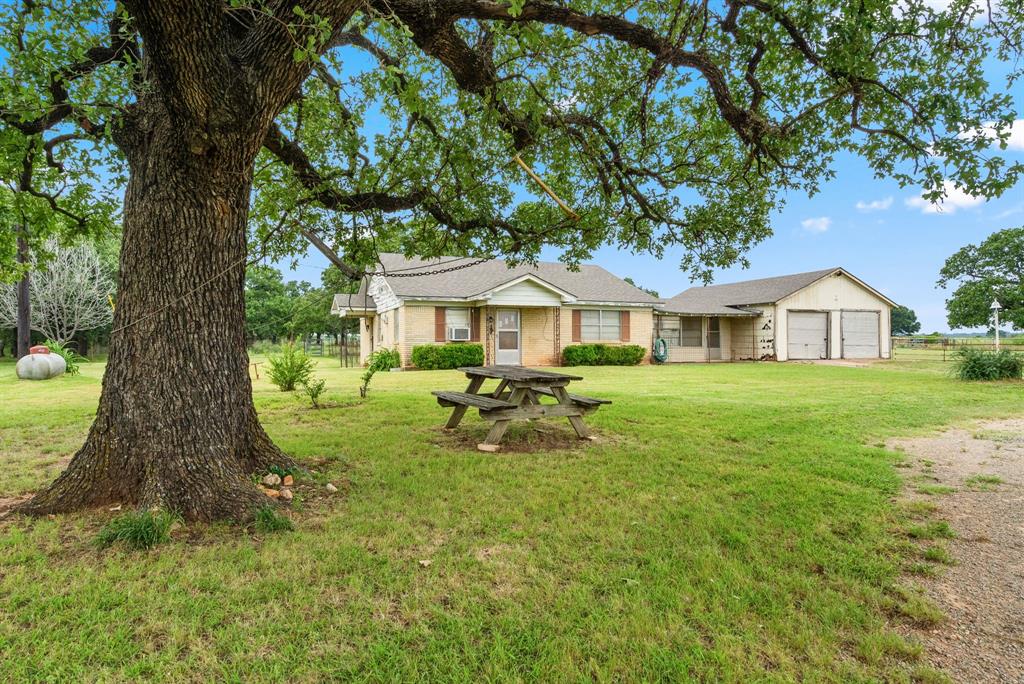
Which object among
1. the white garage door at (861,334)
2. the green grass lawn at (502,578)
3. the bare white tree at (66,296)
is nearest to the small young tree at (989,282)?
the white garage door at (861,334)

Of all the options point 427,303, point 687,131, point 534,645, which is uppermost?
point 687,131

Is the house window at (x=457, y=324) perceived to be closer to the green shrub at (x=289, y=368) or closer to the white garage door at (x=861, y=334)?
the green shrub at (x=289, y=368)

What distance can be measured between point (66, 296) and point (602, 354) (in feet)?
88.8

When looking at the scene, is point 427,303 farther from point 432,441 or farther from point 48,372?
point 432,441

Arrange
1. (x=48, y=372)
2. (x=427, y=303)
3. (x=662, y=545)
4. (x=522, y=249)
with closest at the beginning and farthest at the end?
(x=662, y=545) < (x=522, y=249) < (x=48, y=372) < (x=427, y=303)

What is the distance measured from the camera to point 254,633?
7.48ft

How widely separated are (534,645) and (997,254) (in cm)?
4801

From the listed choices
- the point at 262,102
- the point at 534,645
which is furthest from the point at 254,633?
the point at 262,102

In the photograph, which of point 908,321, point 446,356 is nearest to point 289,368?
point 446,356

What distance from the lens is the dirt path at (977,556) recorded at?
2.16 metres

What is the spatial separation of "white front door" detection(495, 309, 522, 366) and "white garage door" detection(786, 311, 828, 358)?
1340cm

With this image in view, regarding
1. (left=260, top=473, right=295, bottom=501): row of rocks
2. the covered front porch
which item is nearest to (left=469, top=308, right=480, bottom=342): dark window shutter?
the covered front porch

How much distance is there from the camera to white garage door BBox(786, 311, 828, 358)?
23983 mm

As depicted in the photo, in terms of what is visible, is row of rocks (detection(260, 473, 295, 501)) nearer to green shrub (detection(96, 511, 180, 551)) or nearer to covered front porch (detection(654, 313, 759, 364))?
green shrub (detection(96, 511, 180, 551))
